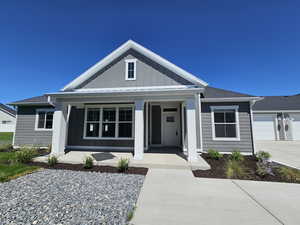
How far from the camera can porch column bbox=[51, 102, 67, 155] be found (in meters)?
6.95

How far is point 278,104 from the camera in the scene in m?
16.0

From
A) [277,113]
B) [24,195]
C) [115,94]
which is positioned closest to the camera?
[24,195]

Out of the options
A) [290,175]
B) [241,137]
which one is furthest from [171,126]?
[290,175]

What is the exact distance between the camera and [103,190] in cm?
361

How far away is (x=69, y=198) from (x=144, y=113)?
240 inches

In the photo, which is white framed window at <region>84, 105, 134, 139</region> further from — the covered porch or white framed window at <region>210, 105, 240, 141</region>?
white framed window at <region>210, 105, 240, 141</region>

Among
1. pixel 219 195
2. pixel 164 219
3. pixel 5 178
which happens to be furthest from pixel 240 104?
pixel 5 178

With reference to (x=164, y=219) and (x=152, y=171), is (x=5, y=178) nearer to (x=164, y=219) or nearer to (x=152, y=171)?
(x=152, y=171)

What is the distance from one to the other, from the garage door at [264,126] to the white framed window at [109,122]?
14077mm

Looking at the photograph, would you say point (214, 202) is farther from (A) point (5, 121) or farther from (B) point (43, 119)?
(A) point (5, 121)

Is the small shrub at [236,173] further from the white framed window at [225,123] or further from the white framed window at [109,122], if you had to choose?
the white framed window at [109,122]

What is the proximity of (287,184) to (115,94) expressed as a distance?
23.1 feet

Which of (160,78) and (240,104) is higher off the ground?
(160,78)

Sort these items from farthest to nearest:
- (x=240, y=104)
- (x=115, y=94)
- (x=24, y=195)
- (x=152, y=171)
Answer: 1. (x=240, y=104)
2. (x=115, y=94)
3. (x=152, y=171)
4. (x=24, y=195)
